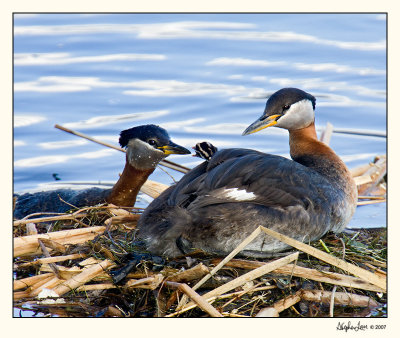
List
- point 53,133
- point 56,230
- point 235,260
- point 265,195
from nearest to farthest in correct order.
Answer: point 235,260
point 265,195
point 56,230
point 53,133

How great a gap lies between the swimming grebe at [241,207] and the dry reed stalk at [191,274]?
1.33ft

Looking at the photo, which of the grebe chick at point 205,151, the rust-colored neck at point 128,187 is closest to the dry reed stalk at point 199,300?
the grebe chick at point 205,151

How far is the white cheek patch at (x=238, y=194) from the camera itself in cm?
527

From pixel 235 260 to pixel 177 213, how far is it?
1.95ft

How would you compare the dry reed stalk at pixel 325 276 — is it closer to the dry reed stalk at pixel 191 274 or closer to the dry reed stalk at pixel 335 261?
the dry reed stalk at pixel 335 261

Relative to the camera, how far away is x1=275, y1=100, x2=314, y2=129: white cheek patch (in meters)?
6.45

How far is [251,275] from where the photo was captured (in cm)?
473

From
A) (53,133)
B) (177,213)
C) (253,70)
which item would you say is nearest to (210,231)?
(177,213)

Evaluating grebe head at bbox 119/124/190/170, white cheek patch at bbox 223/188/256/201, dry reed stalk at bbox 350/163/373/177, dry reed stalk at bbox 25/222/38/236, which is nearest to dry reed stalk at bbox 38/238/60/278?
dry reed stalk at bbox 25/222/38/236

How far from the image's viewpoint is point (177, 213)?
17.4ft

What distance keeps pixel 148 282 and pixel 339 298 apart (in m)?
1.31

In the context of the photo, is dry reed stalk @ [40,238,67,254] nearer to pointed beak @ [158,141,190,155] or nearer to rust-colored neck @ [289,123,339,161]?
pointed beak @ [158,141,190,155]

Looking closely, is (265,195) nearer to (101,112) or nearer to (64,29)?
(101,112)

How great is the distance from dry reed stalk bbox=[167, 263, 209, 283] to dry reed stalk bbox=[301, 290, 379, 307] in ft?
2.28
